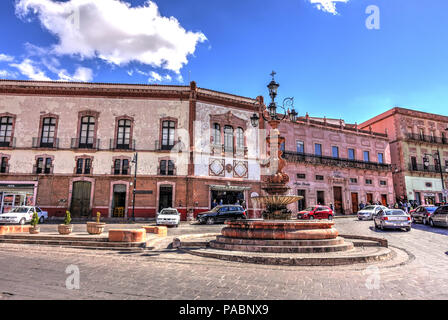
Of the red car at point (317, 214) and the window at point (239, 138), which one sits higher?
the window at point (239, 138)

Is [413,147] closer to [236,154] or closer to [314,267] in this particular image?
[236,154]

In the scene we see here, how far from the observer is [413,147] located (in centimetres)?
3769

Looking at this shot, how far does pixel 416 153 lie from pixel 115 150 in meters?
38.9

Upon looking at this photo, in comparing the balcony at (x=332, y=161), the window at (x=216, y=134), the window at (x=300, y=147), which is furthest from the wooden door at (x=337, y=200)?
the window at (x=216, y=134)

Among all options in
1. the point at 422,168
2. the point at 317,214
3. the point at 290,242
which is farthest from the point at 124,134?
the point at 422,168

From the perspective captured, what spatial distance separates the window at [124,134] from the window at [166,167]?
3677 millimetres

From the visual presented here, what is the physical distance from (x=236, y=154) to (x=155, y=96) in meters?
9.75

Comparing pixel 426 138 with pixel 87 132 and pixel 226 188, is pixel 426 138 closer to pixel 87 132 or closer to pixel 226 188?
pixel 226 188

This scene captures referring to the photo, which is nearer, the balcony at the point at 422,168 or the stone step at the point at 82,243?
the stone step at the point at 82,243

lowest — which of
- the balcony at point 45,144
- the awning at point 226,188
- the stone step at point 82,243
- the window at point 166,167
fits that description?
the stone step at point 82,243

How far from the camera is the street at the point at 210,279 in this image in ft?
14.5

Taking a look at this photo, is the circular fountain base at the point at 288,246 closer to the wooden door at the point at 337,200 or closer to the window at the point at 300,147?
the window at the point at 300,147
